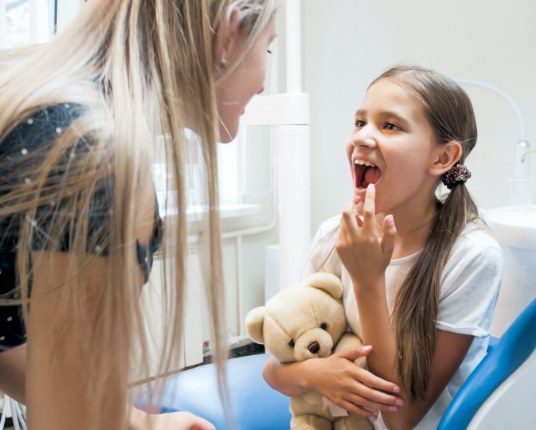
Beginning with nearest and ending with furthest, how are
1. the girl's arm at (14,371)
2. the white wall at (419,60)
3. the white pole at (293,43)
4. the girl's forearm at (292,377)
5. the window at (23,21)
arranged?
the girl's arm at (14,371)
the girl's forearm at (292,377)
the white pole at (293,43)
the white wall at (419,60)
the window at (23,21)

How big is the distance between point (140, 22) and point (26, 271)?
0.82 feet

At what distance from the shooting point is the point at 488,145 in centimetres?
158

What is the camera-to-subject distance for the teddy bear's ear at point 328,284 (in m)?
0.90

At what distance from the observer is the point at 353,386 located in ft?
2.66

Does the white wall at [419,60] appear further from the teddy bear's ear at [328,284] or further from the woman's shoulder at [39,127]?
the woman's shoulder at [39,127]

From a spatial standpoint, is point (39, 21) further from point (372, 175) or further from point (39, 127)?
point (39, 127)

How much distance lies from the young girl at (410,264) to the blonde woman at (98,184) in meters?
0.34

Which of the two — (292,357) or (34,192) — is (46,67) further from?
(292,357)

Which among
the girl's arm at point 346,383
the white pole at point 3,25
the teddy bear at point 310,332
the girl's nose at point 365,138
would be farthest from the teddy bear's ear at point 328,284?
the white pole at point 3,25

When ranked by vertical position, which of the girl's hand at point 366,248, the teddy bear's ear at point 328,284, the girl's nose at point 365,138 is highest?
the girl's nose at point 365,138

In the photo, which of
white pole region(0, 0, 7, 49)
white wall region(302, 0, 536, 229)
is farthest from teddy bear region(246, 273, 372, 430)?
white pole region(0, 0, 7, 49)

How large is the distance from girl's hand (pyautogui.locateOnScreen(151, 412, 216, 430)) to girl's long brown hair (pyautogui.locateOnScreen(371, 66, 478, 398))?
30cm

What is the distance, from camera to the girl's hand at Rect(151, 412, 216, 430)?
0.73 m

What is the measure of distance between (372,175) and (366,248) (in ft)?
0.58
